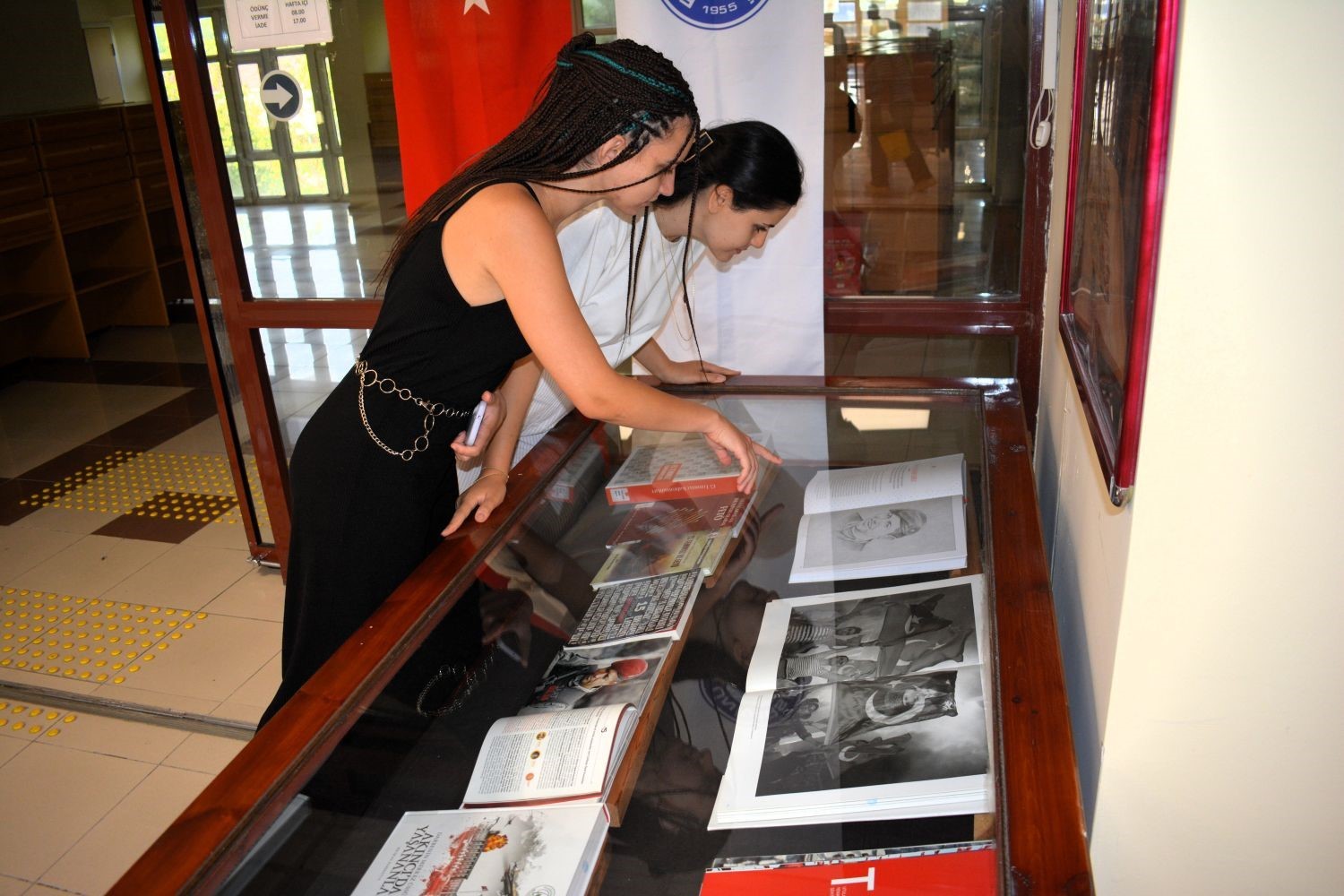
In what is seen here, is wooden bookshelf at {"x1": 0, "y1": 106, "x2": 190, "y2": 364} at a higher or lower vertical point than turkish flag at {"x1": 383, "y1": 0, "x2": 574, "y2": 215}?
lower

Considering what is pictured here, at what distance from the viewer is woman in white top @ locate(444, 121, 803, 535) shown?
1.97 meters

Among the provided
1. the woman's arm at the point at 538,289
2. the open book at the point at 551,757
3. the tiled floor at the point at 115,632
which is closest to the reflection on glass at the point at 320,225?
A: the tiled floor at the point at 115,632

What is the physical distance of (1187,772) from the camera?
3.59ft

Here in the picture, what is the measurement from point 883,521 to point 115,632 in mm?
2706

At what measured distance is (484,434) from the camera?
1788mm

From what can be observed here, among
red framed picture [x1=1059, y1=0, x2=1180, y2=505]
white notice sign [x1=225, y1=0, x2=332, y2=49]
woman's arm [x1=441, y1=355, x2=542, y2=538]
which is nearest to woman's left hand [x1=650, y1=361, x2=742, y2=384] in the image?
woman's arm [x1=441, y1=355, x2=542, y2=538]

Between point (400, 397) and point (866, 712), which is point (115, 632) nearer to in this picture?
point (400, 397)

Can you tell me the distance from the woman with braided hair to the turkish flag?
38.9 inches

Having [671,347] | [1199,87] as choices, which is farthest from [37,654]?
[1199,87]

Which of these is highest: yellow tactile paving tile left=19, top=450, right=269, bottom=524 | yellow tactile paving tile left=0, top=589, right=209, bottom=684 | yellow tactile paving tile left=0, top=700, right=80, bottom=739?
yellow tactile paving tile left=19, top=450, right=269, bottom=524

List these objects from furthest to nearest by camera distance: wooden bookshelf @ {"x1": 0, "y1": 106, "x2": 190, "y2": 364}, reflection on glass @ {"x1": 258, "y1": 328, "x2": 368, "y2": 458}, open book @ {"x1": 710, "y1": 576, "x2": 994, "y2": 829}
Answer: wooden bookshelf @ {"x1": 0, "y1": 106, "x2": 190, "y2": 364}
reflection on glass @ {"x1": 258, "y1": 328, "x2": 368, "y2": 458}
open book @ {"x1": 710, "y1": 576, "x2": 994, "y2": 829}

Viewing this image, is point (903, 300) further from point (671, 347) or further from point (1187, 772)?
point (1187, 772)

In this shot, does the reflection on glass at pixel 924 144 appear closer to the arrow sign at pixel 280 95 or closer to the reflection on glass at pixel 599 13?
the reflection on glass at pixel 599 13

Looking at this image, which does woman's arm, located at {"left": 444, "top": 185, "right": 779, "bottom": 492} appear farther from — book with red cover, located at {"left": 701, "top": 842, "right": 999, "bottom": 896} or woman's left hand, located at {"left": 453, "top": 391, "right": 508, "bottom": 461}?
book with red cover, located at {"left": 701, "top": 842, "right": 999, "bottom": 896}
